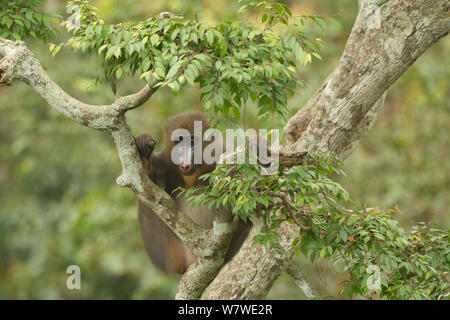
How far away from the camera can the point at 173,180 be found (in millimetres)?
5027

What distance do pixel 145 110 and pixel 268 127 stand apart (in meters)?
5.39

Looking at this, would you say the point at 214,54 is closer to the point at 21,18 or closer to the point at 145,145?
the point at 145,145

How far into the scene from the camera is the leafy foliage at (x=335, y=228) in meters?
3.24

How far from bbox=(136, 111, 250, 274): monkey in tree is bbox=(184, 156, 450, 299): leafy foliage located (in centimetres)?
108

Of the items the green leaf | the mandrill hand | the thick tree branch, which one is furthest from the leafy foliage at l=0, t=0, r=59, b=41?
the thick tree branch

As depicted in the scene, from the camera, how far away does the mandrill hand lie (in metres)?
4.17

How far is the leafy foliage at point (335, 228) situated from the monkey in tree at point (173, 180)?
3.55ft

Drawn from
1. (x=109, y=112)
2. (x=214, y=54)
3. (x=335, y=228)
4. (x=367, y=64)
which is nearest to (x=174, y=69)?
(x=214, y=54)

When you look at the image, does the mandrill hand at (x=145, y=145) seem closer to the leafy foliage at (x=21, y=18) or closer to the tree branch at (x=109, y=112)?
the tree branch at (x=109, y=112)

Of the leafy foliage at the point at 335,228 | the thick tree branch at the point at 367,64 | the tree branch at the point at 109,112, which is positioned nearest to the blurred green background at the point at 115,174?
the thick tree branch at the point at 367,64

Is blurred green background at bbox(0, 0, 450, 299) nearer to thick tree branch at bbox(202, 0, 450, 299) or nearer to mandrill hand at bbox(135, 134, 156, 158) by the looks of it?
thick tree branch at bbox(202, 0, 450, 299)

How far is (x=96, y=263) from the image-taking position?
809 centimetres

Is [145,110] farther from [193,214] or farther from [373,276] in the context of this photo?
[373,276]

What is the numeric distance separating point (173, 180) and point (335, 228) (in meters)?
2.01
